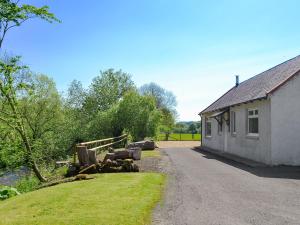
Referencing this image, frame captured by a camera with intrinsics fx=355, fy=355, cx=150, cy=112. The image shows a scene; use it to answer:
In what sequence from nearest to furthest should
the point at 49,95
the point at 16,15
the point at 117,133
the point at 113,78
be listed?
the point at 16,15, the point at 117,133, the point at 49,95, the point at 113,78

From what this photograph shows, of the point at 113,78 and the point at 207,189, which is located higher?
the point at 113,78

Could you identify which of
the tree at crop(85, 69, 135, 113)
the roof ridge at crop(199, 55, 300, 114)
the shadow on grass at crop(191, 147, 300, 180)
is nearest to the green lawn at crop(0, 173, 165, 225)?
the shadow on grass at crop(191, 147, 300, 180)

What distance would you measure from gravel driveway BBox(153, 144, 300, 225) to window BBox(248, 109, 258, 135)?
4.35 m

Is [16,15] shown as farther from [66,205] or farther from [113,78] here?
[113,78]

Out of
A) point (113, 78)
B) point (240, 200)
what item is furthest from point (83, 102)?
point (240, 200)

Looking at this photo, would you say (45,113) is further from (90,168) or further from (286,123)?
(286,123)

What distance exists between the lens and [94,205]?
8.05 meters

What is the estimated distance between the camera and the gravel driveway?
6.88 m

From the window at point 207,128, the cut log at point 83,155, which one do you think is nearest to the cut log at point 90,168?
the cut log at point 83,155

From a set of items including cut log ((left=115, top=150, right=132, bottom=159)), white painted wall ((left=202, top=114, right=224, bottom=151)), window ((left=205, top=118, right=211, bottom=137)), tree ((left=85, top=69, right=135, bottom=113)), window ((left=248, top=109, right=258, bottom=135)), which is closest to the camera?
cut log ((left=115, top=150, right=132, bottom=159))

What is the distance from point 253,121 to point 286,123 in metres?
2.62

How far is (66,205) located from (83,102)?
49.5m

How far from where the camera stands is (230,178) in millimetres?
12109

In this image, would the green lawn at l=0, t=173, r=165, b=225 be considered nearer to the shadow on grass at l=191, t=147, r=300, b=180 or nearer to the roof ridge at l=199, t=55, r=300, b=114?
the shadow on grass at l=191, t=147, r=300, b=180
